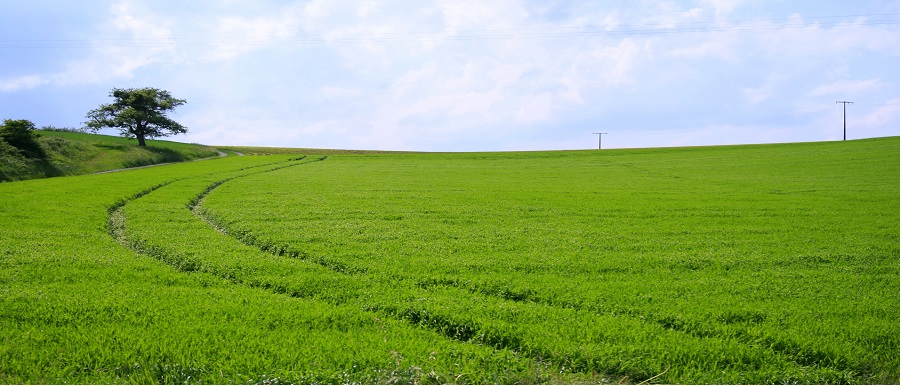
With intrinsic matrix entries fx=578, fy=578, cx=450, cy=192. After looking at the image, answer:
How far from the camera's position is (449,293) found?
9188mm

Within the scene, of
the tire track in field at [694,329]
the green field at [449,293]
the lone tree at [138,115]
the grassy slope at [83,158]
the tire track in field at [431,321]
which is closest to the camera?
the green field at [449,293]

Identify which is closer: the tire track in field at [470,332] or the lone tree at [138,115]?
the tire track in field at [470,332]

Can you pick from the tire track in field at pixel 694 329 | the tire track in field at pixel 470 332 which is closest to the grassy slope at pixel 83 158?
the tire track in field at pixel 470 332

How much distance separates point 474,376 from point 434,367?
47 cm

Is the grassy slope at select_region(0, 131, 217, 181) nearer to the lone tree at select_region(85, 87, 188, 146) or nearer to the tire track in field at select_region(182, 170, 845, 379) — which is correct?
the lone tree at select_region(85, 87, 188, 146)

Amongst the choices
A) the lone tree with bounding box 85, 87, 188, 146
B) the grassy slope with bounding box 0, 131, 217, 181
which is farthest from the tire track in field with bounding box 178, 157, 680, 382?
the lone tree with bounding box 85, 87, 188, 146

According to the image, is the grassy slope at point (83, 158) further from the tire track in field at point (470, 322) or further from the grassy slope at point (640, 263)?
the tire track in field at point (470, 322)

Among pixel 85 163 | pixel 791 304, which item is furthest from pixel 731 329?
pixel 85 163

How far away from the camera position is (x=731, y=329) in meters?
7.72

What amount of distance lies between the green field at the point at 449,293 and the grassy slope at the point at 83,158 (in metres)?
21.8

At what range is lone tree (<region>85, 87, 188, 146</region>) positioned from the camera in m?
65.0

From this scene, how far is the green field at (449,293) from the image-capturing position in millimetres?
6742

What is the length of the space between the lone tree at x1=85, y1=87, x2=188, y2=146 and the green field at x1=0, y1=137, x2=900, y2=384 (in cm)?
5027

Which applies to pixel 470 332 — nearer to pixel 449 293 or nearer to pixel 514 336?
pixel 514 336
